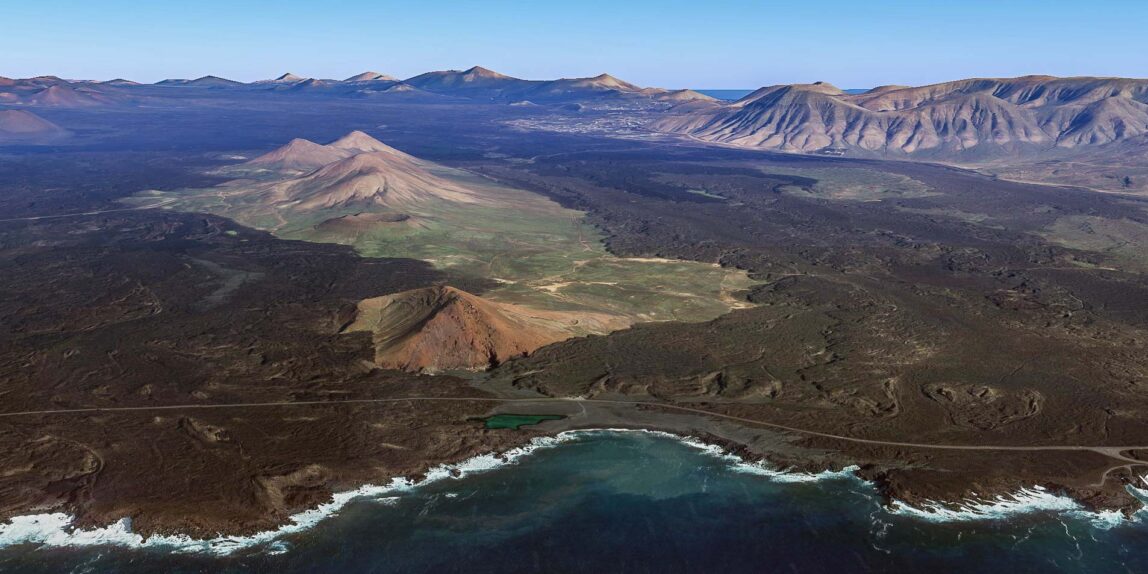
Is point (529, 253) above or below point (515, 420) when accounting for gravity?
above

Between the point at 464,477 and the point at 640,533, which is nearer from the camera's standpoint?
the point at 640,533

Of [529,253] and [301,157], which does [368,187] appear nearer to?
[529,253]

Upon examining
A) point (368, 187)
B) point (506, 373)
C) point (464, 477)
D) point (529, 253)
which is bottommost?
point (464, 477)

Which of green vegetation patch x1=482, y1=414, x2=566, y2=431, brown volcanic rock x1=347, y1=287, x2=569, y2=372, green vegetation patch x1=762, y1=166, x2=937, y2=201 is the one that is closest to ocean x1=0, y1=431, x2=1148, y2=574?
green vegetation patch x1=482, y1=414, x2=566, y2=431

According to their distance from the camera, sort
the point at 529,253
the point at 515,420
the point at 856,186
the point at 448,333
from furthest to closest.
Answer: the point at 856,186, the point at 529,253, the point at 448,333, the point at 515,420

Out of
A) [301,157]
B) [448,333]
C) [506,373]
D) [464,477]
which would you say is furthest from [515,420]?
[301,157]

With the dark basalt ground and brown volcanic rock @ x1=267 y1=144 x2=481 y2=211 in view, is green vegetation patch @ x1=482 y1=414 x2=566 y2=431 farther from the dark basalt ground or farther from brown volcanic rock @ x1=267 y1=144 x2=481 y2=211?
brown volcanic rock @ x1=267 y1=144 x2=481 y2=211

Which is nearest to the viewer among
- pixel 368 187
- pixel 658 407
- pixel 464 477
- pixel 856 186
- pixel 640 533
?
pixel 640 533

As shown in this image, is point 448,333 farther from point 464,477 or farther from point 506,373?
point 464,477
